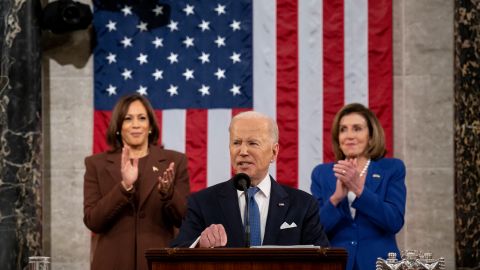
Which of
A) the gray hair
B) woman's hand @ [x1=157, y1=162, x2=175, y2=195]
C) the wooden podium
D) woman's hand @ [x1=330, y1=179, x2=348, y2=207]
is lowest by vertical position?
the wooden podium

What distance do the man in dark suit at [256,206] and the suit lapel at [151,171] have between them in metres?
1.56

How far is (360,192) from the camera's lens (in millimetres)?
5414

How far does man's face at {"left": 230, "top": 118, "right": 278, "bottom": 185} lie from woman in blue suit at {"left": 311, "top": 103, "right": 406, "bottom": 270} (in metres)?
1.18

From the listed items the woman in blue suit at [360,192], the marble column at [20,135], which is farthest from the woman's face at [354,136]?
the marble column at [20,135]

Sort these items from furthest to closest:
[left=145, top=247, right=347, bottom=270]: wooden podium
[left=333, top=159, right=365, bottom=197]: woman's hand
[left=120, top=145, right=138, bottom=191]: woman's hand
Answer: [left=120, top=145, right=138, bottom=191]: woman's hand < [left=333, top=159, right=365, bottom=197]: woman's hand < [left=145, top=247, right=347, bottom=270]: wooden podium

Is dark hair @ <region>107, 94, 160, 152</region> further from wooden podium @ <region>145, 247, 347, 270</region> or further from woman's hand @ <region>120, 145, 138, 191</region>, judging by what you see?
wooden podium @ <region>145, 247, 347, 270</region>

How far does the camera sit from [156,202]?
5883mm

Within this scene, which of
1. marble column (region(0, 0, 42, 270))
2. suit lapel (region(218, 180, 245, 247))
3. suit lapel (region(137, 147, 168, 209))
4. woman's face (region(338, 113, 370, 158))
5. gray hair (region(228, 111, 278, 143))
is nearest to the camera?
suit lapel (region(218, 180, 245, 247))

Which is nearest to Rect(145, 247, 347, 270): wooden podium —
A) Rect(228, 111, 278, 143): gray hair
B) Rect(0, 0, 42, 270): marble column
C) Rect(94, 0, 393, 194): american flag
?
Rect(228, 111, 278, 143): gray hair

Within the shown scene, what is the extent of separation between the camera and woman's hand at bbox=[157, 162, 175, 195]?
5.50 metres

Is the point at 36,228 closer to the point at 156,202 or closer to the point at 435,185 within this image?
the point at 156,202

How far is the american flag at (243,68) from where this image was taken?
763 centimetres

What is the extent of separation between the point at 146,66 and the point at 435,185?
2681 millimetres

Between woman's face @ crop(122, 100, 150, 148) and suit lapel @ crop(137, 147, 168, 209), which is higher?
woman's face @ crop(122, 100, 150, 148)
